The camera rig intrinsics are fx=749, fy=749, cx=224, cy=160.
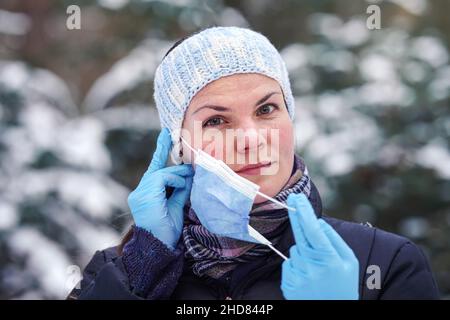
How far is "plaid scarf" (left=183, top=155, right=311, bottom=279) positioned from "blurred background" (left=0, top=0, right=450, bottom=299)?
2.03m

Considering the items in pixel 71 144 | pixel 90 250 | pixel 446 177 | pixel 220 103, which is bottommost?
pixel 90 250

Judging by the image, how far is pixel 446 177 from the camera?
13.3 ft

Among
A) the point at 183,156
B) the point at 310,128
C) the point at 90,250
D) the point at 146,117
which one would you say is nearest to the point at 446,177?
the point at 310,128

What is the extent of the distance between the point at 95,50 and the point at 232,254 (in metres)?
2.81

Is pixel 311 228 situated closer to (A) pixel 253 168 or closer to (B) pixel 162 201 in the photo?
(A) pixel 253 168

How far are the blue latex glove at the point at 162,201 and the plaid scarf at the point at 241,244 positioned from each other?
10 centimetres

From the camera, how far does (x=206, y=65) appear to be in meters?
2.04

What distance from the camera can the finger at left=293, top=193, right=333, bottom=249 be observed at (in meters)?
1.62

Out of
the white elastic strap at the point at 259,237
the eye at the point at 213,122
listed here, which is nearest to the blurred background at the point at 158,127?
the eye at the point at 213,122

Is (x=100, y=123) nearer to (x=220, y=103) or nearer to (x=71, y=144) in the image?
(x=71, y=144)

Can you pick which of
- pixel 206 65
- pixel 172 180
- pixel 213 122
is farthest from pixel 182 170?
pixel 206 65

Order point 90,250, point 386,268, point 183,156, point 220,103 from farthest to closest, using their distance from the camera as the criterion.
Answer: point 90,250 < point 183,156 < point 220,103 < point 386,268

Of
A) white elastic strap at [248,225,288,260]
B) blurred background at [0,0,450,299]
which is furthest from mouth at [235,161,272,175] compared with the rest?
blurred background at [0,0,450,299]

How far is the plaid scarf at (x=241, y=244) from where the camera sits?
1.93 meters
